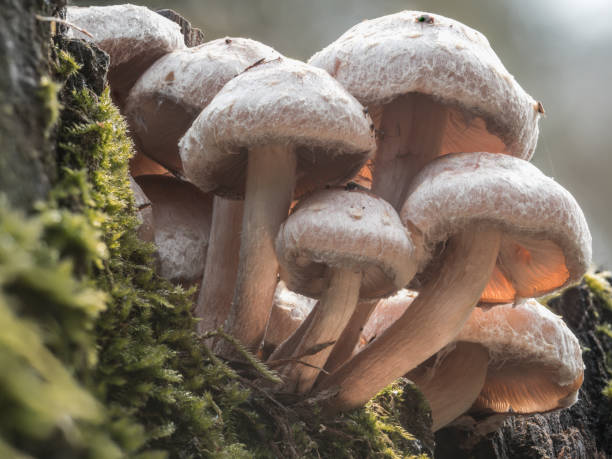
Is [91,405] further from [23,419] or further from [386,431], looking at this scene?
[386,431]

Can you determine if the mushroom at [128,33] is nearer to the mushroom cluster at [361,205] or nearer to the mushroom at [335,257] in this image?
the mushroom cluster at [361,205]

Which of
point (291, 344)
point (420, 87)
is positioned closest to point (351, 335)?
point (291, 344)

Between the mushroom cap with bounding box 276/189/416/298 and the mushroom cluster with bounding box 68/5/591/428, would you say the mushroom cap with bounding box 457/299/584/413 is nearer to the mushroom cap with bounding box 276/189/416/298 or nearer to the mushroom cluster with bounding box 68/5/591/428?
the mushroom cluster with bounding box 68/5/591/428

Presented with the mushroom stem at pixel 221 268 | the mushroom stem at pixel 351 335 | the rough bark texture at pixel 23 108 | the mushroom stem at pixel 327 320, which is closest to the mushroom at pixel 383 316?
the mushroom stem at pixel 351 335

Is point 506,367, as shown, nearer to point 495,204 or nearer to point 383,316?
point 383,316

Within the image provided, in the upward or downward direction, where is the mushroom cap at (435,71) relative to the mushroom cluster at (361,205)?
upward

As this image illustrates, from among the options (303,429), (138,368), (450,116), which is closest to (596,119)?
(450,116)
